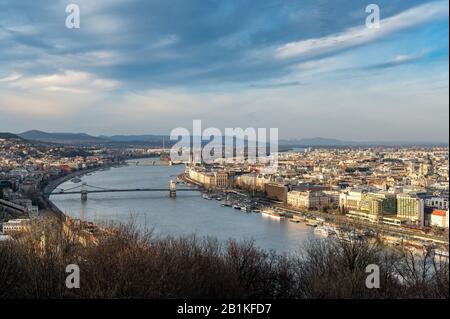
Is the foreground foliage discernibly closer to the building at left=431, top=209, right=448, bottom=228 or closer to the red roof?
the building at left=431, top=209, right=448, bottom=228

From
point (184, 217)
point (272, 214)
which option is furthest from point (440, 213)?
point (184, 217)

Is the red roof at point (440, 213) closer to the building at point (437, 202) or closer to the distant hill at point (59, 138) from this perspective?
the building at point (437, 202)

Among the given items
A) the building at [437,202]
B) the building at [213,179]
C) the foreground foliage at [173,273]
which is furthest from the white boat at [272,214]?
the foreground foliage at [173,273]

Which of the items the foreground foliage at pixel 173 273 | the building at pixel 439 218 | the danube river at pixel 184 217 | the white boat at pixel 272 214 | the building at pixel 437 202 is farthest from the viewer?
the white boat at pixel 272 214

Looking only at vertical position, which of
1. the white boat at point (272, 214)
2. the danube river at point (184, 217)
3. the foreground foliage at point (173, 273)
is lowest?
the white boat at point (272, 214)

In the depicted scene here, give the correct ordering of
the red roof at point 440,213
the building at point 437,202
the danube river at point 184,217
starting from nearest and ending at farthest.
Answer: the danube river at point 184,217 < the red roof at point 440,213 < the building at point 437,202

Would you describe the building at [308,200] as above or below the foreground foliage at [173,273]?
below

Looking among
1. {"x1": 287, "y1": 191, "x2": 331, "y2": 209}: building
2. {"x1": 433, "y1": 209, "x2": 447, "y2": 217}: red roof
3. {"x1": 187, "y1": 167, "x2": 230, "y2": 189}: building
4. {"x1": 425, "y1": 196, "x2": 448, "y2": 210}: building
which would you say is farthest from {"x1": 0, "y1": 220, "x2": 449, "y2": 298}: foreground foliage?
{"x1": 187, "y1": 167, "x2": 230, "y2": 189}: building

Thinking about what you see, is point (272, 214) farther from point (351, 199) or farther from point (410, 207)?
point (410, 207)
